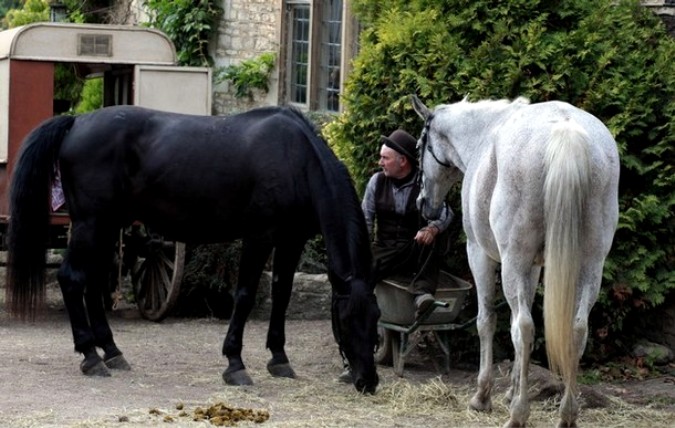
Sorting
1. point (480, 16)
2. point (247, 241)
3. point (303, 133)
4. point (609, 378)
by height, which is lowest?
point (609, 378)

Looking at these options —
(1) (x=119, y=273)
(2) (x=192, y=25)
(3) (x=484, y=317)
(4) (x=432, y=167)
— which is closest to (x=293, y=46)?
(2) (x=192, y=25)

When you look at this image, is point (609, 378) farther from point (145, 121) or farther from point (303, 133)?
point (145, 121)

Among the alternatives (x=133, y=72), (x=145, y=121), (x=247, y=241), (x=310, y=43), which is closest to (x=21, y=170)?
(x=145, y=121)

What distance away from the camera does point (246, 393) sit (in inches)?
322

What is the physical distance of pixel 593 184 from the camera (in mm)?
6605

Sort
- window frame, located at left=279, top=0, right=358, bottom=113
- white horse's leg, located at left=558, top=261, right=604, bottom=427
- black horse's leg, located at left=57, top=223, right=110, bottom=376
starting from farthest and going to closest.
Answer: window frame, located at left=279, top=0, right=358, bottom=113 < black horse's leg, located at left=57, top=223, right=110, bottom=376 < white horse's leg, located at left=558, top=261, right=604, bottom=427

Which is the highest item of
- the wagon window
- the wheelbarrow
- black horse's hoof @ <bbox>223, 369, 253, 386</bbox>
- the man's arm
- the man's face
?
the wagon window

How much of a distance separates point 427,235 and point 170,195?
174 cm

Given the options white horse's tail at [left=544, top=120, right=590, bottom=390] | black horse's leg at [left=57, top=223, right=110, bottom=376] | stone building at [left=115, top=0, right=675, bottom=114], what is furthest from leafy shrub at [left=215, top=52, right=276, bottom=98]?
white horse's tail at [left=544, top=120, right=590, bottom=390]

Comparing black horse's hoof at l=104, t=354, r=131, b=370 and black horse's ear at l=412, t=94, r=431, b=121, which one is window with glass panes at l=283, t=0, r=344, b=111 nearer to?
black horse's hoof at l=104, t=354, r=131, b=370

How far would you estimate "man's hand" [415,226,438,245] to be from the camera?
8609 mm

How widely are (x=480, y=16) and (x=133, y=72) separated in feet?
13.8

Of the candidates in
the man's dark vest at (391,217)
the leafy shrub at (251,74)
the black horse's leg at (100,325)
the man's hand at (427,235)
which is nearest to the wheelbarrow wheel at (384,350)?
the man's dark vest at (391,217)

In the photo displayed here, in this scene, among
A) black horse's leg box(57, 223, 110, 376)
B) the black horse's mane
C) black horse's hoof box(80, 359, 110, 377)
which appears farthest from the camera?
black horse's leg box(57, 223, 110, 376)
